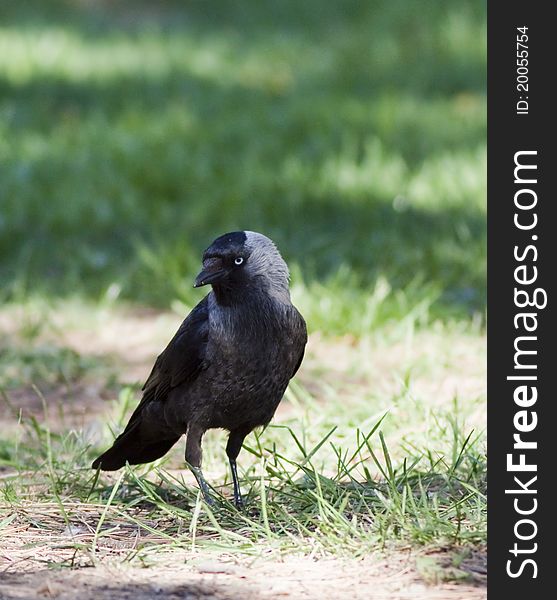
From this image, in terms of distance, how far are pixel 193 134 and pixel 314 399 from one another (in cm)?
466

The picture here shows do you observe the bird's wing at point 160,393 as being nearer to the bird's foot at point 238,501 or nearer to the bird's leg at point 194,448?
the bird's leg at point 194,448

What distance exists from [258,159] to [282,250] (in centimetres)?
175

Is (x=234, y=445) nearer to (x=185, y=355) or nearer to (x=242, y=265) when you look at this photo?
(x=185, y=355)

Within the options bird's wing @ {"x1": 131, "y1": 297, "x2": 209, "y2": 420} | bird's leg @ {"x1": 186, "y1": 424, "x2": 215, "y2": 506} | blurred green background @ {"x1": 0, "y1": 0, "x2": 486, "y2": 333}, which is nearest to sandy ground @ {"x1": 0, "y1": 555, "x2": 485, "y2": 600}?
bird's leg @ {"x1": 186, "y1": 424, "x2": 215, "y2": 506}

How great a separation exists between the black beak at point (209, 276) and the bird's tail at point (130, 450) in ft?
2.27

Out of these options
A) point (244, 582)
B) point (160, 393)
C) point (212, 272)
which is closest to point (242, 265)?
point (212, 272)

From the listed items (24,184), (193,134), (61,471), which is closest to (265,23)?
(193,134)

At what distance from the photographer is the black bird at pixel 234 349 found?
4.02m

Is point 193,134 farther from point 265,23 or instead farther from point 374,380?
point 265,23

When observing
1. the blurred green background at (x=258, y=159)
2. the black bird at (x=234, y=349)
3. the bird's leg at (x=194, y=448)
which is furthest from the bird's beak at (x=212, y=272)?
the blurred green background at (x=258, y=159)

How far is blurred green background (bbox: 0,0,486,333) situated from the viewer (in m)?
7.07

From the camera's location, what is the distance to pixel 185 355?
4148 millimetres

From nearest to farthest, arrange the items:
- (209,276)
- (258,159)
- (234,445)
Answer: (209,276) < (234,445) < (258,159)

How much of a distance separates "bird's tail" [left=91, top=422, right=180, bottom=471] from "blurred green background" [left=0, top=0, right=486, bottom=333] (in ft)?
6.20
